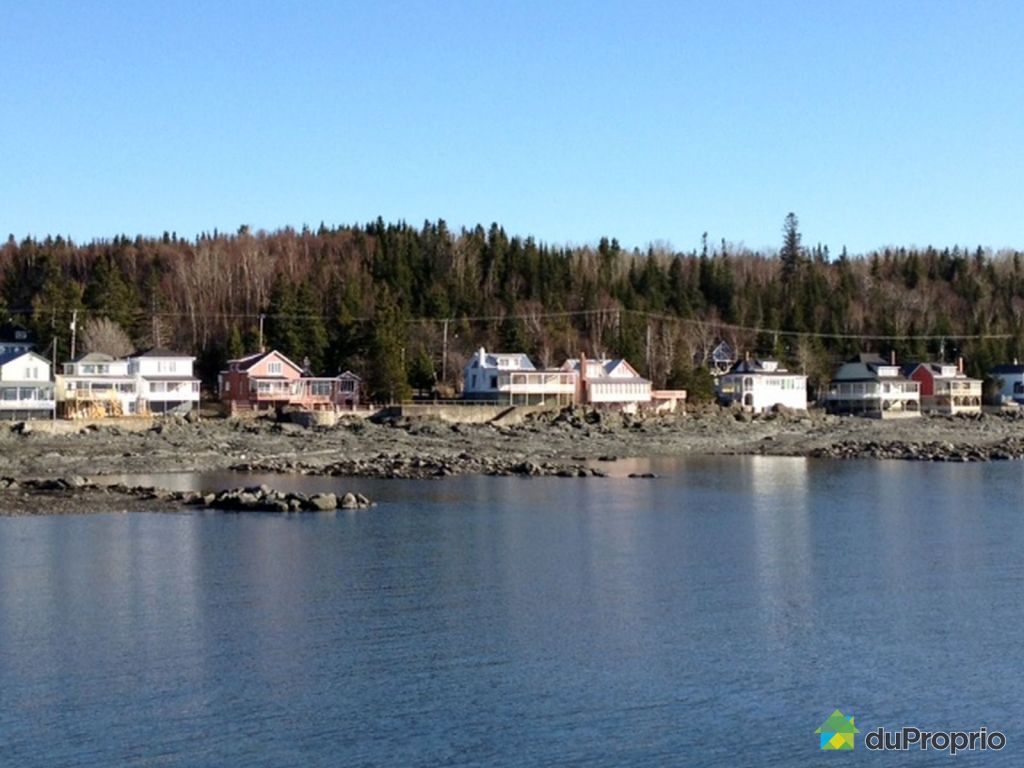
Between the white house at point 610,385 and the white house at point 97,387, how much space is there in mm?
22846

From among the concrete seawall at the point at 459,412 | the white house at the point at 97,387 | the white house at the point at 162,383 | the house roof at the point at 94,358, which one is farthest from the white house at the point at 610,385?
the house roof at the point at 94,358

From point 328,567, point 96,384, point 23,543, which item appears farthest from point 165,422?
point 328,567

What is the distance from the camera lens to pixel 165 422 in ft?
171

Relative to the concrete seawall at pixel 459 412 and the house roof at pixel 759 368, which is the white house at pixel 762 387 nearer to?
the house roof at pixel 759 368

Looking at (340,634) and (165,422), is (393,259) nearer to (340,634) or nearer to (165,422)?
(165,422)

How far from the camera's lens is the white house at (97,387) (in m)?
56.9

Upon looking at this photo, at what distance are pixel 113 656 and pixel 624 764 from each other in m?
7.40

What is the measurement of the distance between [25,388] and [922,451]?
37329 millimetres

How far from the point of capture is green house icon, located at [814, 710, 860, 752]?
13.9 meters

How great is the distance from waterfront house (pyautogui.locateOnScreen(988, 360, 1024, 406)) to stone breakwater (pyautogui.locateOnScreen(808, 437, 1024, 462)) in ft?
96.1

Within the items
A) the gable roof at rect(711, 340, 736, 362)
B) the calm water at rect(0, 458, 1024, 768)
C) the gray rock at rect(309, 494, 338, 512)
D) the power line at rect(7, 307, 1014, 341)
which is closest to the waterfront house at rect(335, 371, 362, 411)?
the power line at rect(7, 307, 1014, 341)

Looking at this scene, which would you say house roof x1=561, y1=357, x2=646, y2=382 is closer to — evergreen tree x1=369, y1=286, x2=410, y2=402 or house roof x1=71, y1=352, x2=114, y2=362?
evergreen tree x1=369, y1=286, x2=410, y2=402

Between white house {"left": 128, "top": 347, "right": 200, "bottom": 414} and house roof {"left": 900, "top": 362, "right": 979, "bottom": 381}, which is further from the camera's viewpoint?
house roof {"left": 900, "top": 362, "right": 979, "bottom": 381}

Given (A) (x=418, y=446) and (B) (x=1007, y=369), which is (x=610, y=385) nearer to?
(A) (x=418, y=446)
